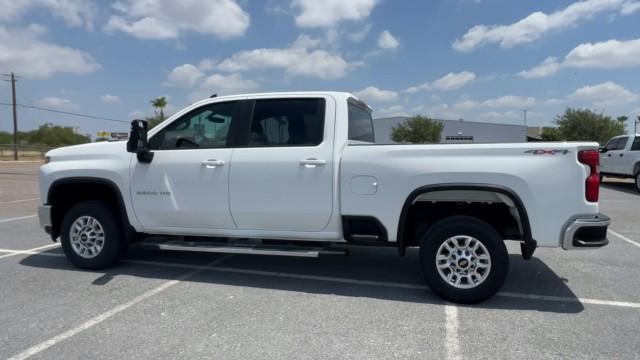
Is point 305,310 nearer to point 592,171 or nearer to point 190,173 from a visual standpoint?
point 190,173

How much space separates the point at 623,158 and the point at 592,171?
1353cm

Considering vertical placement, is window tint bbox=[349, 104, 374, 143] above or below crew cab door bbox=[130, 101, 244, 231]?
above

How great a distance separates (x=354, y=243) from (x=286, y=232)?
28.3 inches

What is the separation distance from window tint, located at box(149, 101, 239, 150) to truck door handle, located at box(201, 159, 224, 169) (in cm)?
24

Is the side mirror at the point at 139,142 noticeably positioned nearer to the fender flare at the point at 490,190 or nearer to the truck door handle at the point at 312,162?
the truck door handle at the point at 312,162

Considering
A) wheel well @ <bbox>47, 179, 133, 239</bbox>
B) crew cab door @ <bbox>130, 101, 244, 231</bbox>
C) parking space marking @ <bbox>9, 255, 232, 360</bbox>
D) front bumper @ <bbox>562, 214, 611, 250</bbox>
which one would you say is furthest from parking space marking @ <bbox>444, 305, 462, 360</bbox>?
wheel well @ <bbox>47, 179, 133, 239</bbox>

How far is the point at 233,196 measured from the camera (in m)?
4.89

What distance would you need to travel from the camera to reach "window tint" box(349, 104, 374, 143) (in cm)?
512

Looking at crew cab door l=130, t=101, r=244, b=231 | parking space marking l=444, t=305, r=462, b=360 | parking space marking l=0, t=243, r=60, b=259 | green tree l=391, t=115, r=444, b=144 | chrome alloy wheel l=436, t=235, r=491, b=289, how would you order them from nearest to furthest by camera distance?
parking space marking l=444, t=305, r=462, b=360
chrome alloy wheel l=436, t=235, r=491, b=289
crew cab door l=130, t=101, r=244, b=231
parking space marking l=0, t=243, r=60, b=259
green tree l=391, t=115, r=444, b=144

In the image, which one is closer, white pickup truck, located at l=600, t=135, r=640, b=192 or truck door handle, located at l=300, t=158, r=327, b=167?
truck door handle, located at l=300, t=158, r=327, b=167

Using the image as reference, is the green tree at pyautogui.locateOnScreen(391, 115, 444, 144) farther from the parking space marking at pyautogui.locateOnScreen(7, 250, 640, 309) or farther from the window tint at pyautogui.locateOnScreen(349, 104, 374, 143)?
the parking space marking at pyautogui.locateOnScreen(7, 250, 640, 309)

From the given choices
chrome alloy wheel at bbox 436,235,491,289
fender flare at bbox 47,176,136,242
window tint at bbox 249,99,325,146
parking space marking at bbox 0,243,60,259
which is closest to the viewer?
chrome alloy wheel at bbox 436,235,491,289

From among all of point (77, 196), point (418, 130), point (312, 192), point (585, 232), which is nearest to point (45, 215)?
point (77, 196)

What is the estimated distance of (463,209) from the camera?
15.3ft
